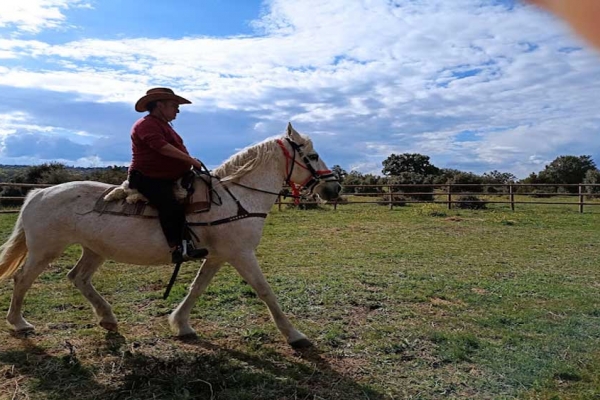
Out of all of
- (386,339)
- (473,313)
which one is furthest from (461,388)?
(473,313)

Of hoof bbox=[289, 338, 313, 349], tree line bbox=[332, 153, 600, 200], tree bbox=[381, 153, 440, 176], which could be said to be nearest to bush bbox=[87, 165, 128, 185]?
tree line bbox=[332, 153, 600, 200]

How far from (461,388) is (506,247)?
27.7ft

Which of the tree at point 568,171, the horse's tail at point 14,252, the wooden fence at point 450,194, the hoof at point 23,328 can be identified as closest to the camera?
the hoof at point 23,328

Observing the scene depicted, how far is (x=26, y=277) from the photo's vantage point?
4.98m

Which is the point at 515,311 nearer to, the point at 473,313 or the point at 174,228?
the point at 473,313

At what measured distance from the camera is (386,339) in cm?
497

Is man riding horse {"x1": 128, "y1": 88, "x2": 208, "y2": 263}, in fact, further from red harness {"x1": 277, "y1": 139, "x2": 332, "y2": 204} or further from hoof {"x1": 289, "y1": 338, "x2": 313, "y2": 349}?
hoof {"x1": 289, "y1": 338, "x2": 313, "y2": 349}

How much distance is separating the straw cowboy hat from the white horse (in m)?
0.90

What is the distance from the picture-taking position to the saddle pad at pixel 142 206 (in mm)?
4707

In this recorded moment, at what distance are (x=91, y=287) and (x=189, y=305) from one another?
45.2 inches

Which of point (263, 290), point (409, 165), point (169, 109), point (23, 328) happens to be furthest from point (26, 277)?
point (409, 165)

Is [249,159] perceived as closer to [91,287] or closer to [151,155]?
[151,155]

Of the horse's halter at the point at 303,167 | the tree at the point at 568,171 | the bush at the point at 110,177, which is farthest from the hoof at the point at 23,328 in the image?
the tree at the point at 568,171

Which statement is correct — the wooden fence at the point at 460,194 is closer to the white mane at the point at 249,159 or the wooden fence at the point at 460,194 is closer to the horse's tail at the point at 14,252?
the white mane at the point at 249,159
